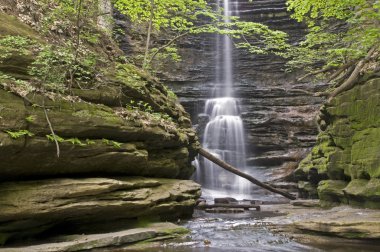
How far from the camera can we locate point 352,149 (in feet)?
42.7

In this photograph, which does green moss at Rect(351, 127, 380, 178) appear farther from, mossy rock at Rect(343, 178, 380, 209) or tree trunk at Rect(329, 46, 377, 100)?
tree trunk at Rect(329, 46, 377, 100)

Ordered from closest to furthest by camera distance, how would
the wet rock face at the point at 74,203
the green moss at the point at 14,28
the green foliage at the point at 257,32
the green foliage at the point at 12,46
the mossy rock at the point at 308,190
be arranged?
1. the wet rock face at the point at 74,203
2. the green foliage at the point at 12,46
3. the green moss at the point at 14,28
4. the green foliage at the point at 257,32
5. the mossy rock at the point at 308,190

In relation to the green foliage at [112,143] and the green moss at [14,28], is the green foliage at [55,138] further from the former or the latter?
the green moss at [14,28]

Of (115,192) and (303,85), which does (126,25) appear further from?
(115,192)

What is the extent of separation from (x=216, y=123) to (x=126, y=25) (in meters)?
11.4

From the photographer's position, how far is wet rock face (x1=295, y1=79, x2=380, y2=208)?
460 inches

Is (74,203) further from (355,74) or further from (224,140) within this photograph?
(224,140)

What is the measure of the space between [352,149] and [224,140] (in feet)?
38.9

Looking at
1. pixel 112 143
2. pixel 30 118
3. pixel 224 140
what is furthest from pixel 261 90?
pixel 30 118

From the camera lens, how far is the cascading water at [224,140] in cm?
2180

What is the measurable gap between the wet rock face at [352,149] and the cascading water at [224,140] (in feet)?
23.0

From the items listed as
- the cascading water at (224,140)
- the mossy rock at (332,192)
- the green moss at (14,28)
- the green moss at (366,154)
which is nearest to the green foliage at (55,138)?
the green moss at (14,28)

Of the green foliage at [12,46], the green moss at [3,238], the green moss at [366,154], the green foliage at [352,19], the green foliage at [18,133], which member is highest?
the green foliage at [352,19]

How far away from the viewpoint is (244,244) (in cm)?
834
